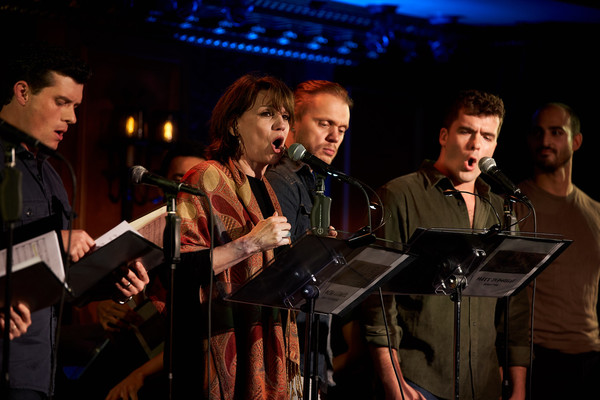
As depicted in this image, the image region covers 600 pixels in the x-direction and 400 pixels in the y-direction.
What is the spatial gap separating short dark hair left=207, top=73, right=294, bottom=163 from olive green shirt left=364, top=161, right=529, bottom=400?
0.68 m

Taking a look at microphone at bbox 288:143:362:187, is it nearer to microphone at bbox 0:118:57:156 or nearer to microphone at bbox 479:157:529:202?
microphone at bbox 479:157:529:202

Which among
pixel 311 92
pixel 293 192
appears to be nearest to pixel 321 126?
pixel 311 92

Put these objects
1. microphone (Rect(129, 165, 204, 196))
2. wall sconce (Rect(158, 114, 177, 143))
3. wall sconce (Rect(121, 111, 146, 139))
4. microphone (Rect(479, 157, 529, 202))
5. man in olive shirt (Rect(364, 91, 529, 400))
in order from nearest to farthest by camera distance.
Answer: microphone (Rect(129, 165, 204, 196))
microphone (Rect(479, 157, 529, 202))
man in olive shirt (Rect(364, 91, 529, 400))
wall sconce (Rect(121, 111, 146, 139))
wall sconce (Rect(158, 114, 177, 143))

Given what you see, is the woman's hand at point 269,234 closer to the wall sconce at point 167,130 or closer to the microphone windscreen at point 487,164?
the microphone windscreen at point 487,164

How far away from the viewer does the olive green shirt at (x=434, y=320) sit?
3012mm

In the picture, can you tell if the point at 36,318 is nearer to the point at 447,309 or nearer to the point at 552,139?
the point at 447,309

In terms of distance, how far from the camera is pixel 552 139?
13.7 ft

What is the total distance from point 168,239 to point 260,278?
289 mm

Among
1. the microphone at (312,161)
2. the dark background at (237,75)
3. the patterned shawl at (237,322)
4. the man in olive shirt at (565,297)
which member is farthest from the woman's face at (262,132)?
the dark background at (237,75)

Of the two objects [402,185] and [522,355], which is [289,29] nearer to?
[402,185]

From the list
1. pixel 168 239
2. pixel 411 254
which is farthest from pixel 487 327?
pixel 168 239

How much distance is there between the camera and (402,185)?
316 centimetres

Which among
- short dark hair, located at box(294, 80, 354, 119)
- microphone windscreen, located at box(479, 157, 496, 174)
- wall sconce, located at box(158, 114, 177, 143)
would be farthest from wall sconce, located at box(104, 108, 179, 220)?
microphone windscreen, located at box(479, 157, 496, 174)

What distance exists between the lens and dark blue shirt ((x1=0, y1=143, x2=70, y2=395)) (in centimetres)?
216
